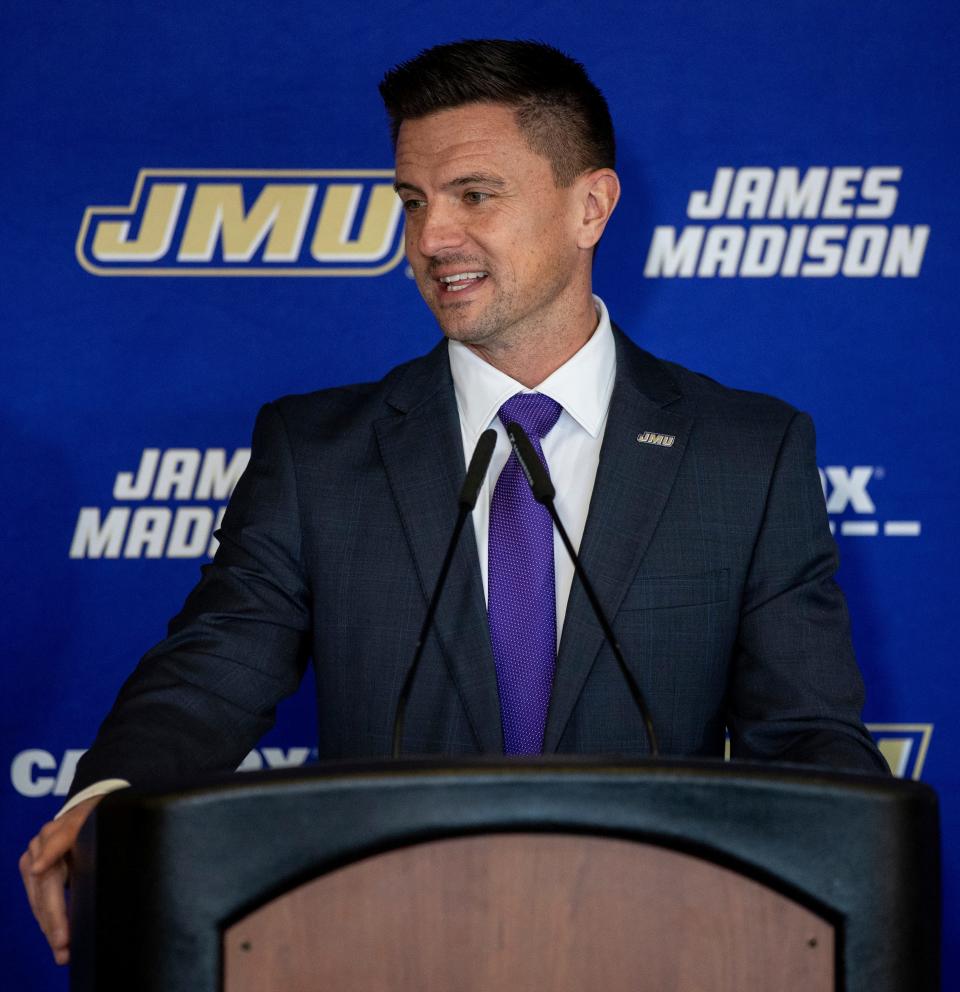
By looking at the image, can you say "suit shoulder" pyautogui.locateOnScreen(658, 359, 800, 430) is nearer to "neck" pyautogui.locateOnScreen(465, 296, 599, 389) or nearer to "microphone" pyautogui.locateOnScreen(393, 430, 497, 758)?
"neck" pyautogui.locateOnScreen(465, 296, 599, 389)

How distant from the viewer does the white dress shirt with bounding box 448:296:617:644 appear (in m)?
1.81

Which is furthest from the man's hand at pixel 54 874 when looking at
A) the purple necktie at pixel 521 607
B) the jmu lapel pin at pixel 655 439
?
the jmu lapel pin at pixel 655 439

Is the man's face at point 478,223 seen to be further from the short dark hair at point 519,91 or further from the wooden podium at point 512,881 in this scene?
the wooden podium at point 512,881

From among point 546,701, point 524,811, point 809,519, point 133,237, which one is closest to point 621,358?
point 809,519

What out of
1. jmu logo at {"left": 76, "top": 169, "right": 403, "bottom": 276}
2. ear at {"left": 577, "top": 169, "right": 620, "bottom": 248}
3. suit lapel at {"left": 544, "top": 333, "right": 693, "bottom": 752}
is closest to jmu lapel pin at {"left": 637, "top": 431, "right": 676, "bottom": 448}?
suit lapel at {"left": 544, "top": 333, "right": 693, "bottom": 752}

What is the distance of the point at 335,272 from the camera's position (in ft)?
7.85

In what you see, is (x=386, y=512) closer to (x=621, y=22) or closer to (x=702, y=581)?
(x=702, y=581)

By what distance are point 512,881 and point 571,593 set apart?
0.77 metres

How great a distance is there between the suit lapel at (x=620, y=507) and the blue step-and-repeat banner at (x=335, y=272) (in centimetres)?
52

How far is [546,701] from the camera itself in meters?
1.72

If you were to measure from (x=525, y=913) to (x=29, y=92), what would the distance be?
1.86 metres

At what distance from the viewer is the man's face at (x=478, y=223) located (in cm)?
187

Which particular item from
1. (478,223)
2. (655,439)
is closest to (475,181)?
(478,223)

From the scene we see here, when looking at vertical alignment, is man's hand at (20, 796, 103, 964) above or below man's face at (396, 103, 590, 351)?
below
